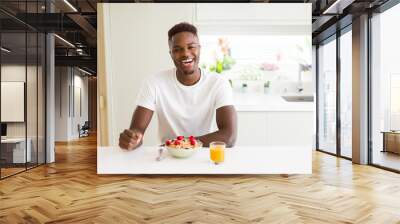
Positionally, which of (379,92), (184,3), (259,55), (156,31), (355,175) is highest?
(184,3)

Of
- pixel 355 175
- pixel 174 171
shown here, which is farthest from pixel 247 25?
pixel 355 175

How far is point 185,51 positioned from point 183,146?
3.72 feet

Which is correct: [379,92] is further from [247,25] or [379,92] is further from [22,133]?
[22,133]

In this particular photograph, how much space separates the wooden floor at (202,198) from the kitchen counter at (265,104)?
880 millimetres

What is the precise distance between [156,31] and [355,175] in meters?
3.20

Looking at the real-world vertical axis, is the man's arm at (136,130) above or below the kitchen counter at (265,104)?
below

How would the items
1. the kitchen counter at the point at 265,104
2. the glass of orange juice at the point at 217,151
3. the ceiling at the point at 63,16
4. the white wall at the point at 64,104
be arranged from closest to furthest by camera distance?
1. the glass of orange juice at the point at 217,151
2. the kitchen counter at the point at 265,104
3. the ceiling at the point at 63,16
4. the white wall at the point at 64,104

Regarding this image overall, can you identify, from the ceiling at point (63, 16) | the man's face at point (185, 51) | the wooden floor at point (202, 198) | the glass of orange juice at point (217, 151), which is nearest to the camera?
the wooden floor at point (202, 198)

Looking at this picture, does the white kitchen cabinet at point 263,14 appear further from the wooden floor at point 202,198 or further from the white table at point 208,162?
the wooden floor at point 202,198

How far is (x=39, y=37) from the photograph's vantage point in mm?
5863

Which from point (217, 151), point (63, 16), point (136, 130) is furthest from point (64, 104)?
point (217, 151)

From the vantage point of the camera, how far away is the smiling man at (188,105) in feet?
12.9

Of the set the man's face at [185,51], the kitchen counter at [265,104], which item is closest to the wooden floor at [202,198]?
the kitchen counter at [265,104]

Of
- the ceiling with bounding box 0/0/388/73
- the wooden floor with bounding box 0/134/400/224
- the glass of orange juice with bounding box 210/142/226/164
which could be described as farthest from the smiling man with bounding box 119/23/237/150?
the ceiling with bounding box 0/0/388/73
